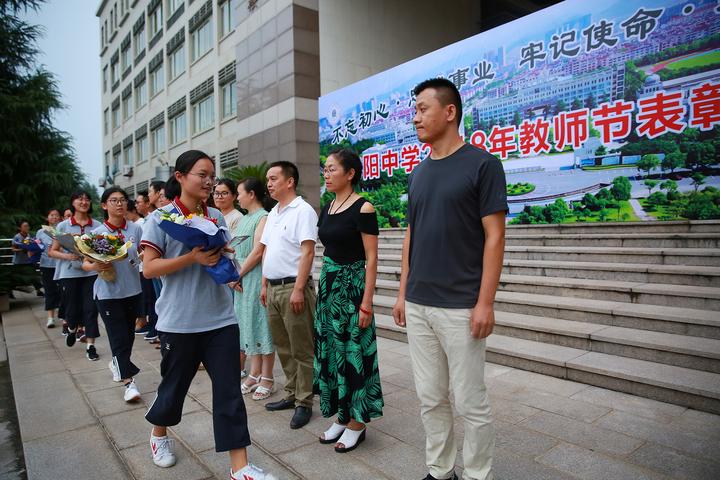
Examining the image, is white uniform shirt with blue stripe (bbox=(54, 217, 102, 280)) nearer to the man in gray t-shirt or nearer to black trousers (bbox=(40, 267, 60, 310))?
black trousers (bbox=(40, 267, 60, 310))

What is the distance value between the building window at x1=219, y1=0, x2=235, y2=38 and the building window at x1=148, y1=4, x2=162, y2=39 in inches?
311

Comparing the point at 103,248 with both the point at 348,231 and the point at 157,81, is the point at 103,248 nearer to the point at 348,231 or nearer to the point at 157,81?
the point at 348,231

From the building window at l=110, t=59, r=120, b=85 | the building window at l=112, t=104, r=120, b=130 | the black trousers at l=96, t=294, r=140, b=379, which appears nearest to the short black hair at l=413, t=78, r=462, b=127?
the black trousers at l=96, t=294, r=140, b=379

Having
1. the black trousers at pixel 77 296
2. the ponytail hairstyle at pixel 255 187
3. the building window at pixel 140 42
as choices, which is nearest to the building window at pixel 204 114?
the building window at pixel 140 42

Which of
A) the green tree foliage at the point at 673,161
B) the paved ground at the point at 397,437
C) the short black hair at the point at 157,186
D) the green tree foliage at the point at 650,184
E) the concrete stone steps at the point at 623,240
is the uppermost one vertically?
the green tree foliage at the point at 673,161

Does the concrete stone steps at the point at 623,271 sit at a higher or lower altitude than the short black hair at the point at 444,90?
lower

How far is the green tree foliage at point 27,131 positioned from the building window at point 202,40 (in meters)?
5.67

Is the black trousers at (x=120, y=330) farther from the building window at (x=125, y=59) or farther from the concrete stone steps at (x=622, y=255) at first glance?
the building window at (x=125, y=59)

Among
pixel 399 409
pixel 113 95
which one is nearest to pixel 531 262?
pixel 399 409

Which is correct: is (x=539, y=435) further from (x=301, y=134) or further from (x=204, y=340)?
(x=301, y=134)

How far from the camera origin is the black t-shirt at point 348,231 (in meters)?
2.79

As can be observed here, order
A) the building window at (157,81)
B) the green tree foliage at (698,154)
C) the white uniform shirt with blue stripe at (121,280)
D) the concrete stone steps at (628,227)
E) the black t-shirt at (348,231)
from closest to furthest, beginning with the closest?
1. the black t-shirt at (348,231)
2. the white uniform shirt with blue stripe at (121,280)
3. the concrete stone steps at (628,227)
4. the green tree foliage at (698,154)
5. the building window at (157,81)

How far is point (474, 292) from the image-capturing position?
2.03m

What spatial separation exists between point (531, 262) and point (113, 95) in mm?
34800
